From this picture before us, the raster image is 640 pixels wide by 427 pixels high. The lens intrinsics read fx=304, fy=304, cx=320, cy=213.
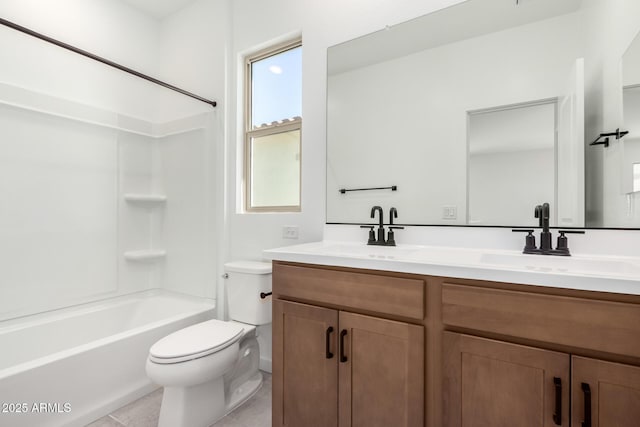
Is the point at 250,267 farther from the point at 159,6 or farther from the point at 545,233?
the point at 159,6

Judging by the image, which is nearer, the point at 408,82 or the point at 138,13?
the point at 408,82

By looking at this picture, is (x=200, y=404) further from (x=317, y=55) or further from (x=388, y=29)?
(x=388, y=29)

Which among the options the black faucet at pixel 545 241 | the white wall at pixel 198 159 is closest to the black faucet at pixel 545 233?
the black faucet at pixel 545 241

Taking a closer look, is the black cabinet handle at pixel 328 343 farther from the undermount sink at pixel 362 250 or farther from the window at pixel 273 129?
the window at pixel 273 129

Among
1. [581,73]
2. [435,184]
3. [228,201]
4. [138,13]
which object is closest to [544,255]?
[435,184]

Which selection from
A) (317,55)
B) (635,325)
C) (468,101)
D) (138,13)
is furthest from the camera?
(138,13)

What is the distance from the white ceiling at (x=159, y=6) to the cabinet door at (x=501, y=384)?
310cm

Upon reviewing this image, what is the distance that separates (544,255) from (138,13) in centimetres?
340

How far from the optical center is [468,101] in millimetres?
1503

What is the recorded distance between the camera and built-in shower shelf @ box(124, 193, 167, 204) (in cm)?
253

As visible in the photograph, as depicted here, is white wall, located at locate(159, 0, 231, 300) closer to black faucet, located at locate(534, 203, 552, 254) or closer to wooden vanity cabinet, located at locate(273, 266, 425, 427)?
wooden vanity cabinet, located at locate(273, 266, 425, 427)

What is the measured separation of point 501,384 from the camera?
0.93 m

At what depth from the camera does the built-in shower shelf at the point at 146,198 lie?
253cm

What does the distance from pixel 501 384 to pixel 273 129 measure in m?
1.93
